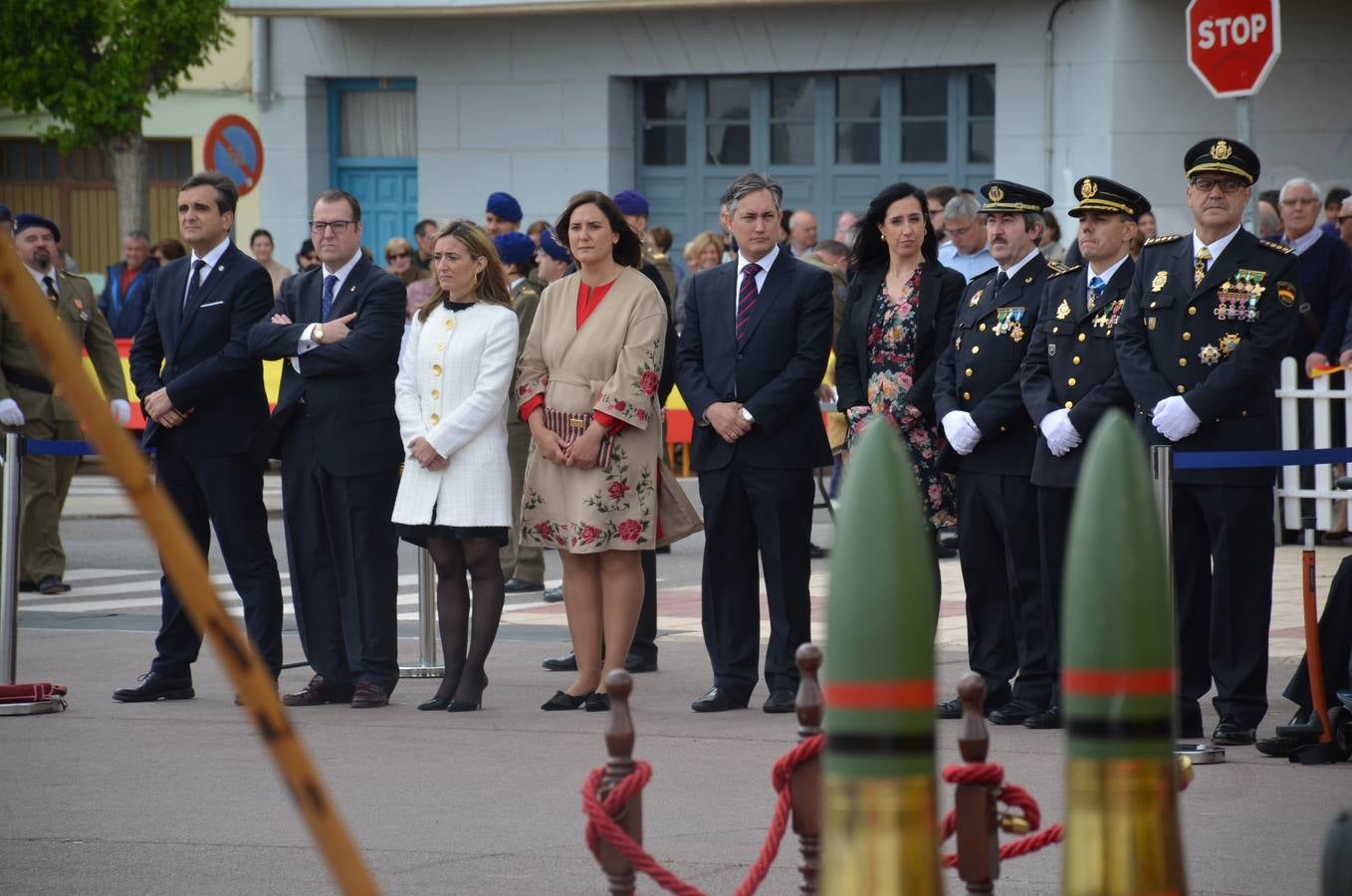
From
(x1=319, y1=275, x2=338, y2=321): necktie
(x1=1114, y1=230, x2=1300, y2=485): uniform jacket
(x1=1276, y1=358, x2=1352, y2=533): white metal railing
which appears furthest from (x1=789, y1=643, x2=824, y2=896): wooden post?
(x1=1276, y1=358, x2=1352, y2=533): white metal railing

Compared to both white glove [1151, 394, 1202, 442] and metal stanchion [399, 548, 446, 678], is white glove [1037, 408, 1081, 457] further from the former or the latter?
metal stanchion [399, 548, 446, 678]

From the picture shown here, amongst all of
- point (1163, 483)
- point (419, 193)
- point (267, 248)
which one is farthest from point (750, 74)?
point (1163, 483)

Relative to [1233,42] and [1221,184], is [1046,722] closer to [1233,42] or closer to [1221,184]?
[1221,184]

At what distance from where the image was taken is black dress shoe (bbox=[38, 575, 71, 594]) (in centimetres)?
1317

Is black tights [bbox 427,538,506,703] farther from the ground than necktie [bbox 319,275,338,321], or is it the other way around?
necktie [bbox 319,275,338,321]

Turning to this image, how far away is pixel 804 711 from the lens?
439cm

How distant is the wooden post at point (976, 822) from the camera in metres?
4.10

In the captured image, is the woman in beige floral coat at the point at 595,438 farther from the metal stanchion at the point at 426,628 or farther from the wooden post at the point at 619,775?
the wooden post at the point at 619,775

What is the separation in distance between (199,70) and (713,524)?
20.6 m

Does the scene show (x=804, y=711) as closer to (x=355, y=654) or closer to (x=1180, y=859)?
(x=1180, y=859)

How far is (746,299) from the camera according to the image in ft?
29.8

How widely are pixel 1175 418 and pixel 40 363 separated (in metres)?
7.44

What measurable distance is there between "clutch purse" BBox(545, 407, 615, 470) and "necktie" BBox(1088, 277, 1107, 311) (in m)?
2.03

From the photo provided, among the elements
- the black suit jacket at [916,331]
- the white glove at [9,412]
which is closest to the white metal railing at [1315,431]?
the black suit jacket at [916,331]
